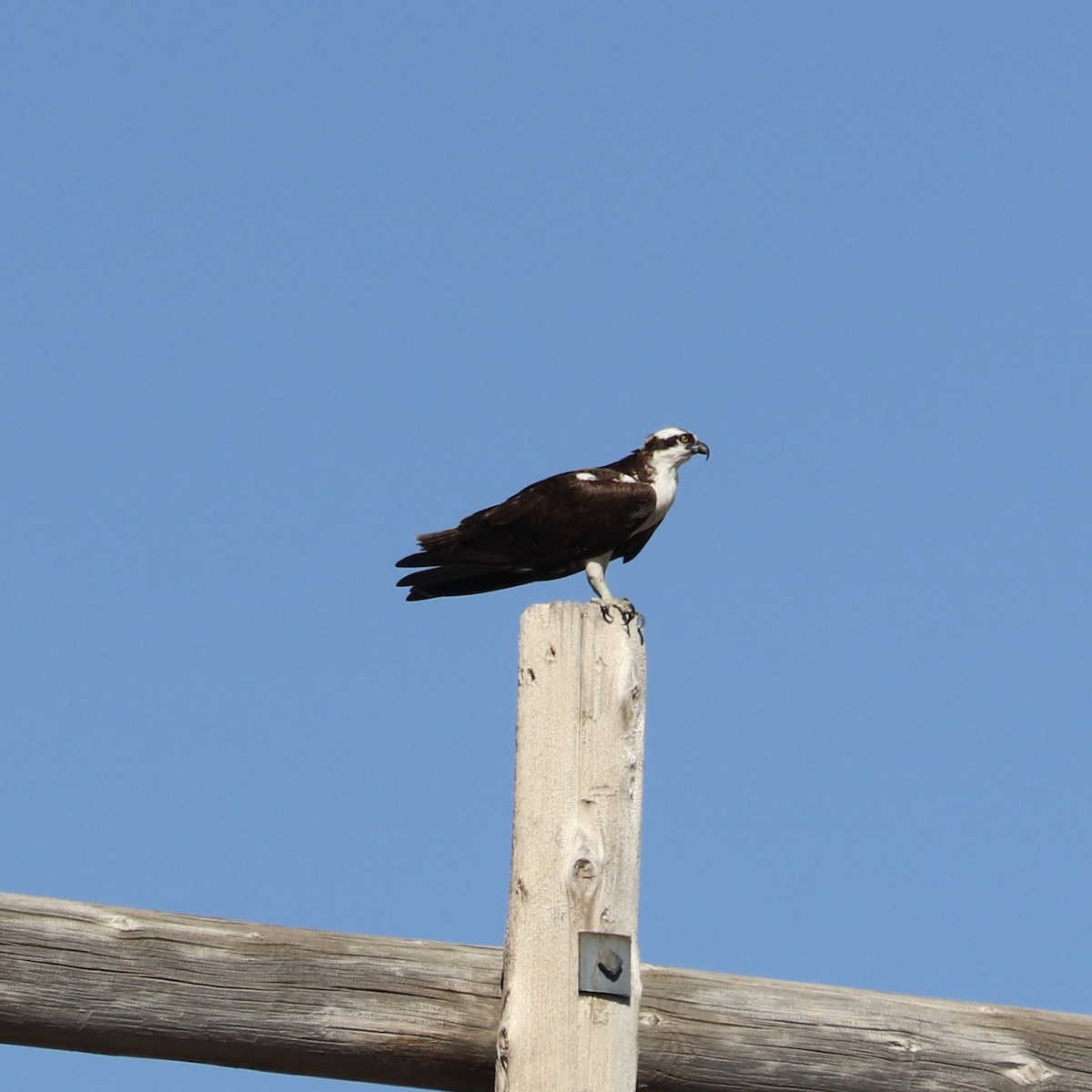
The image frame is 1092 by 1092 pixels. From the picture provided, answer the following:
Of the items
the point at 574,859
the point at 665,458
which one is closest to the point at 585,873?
the point at 574,859

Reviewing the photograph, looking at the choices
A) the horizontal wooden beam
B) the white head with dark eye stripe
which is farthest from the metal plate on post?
the white head with dark eye stripe

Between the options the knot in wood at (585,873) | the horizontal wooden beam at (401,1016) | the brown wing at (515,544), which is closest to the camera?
the horizontal wooden beam at (401,1016)

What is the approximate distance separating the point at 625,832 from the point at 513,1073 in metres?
0.50

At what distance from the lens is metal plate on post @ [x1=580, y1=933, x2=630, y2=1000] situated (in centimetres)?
318

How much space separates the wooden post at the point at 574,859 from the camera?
3.15 m

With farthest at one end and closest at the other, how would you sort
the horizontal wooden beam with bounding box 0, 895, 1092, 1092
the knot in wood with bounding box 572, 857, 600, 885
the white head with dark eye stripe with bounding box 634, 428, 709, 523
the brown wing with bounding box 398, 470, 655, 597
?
the white head with dark eye stripe with bounding box 634, 428, 709, 523 → the brown wing with bounding box 398, 470, 655, 597 → the knot in wood with bounding box 572, 857, 600, 885 → the horizontal wooden beam with bounding box 0, 895, 1092, 1092

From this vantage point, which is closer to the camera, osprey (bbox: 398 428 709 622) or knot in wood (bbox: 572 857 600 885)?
knot in wood (bbox: 572 857 600 885)

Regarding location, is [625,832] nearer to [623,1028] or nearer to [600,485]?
[623,1028]

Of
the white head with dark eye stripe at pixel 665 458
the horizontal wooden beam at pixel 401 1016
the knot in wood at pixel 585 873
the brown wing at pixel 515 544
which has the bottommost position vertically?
the horizontal wooden beam at pixel 401 1016

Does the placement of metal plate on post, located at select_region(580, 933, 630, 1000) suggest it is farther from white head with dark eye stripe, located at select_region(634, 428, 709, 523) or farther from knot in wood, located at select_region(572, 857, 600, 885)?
white head with dark eye stripe, located at select_region(634, 428, 709, 523)

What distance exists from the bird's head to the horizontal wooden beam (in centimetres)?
380

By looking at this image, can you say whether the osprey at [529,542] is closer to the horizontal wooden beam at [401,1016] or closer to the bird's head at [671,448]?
the bird's head at [671,448]

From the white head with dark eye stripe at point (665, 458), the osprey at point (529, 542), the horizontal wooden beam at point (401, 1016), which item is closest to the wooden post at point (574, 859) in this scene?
the horizontal wooden beam at point (401, 1016)

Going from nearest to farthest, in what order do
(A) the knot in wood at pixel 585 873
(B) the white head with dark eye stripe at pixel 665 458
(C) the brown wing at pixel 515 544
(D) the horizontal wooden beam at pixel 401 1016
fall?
(D) the horizontal wooden beam at pixel 401 1016 → (A) the knot in wood at pixel 585 873 → (C) the brown wing at pixel 515 544 → (B) the white head with dark eye stripe at pixel 665 458
